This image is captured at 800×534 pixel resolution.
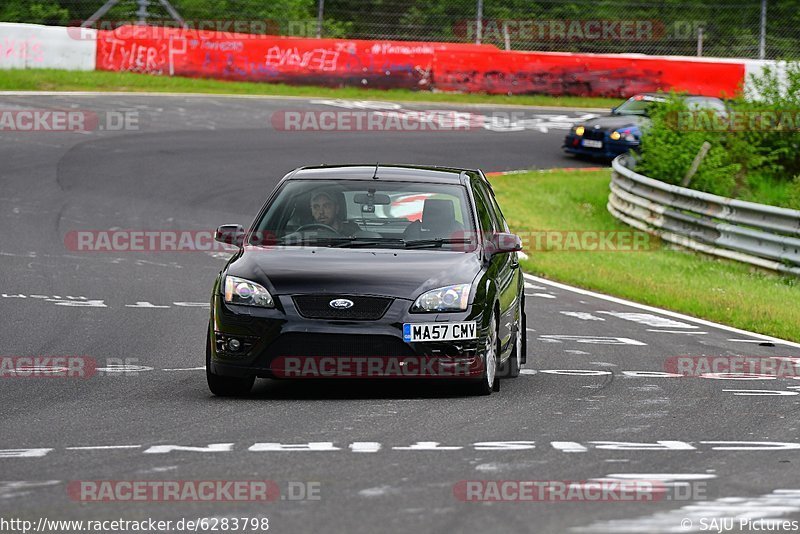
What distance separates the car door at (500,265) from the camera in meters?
9.25

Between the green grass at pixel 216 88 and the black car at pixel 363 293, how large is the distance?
22.3 metres

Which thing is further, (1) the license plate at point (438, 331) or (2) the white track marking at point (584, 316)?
(2) the white track marking at point (584, 316)

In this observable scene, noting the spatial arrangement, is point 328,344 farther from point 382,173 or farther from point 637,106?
point 637,106

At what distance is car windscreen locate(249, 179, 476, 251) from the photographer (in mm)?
9250

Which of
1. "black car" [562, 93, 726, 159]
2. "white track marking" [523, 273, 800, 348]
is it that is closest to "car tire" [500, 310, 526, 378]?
"white track marking" [523, 273, 800, 348]

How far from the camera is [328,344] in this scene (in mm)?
8258

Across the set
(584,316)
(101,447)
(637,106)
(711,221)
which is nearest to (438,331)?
(101,447)

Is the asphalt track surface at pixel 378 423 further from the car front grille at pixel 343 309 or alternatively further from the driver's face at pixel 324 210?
the driver's face at pixel 324 210

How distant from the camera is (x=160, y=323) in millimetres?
12109

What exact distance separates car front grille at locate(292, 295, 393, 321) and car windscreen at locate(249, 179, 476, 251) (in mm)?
795

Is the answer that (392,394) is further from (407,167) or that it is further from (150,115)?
(150,115)

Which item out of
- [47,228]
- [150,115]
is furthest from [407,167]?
[150,115]

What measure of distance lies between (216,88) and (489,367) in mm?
25273

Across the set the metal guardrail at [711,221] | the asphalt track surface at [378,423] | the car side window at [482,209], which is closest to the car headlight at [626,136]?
the metal guardrail at [711,221]
